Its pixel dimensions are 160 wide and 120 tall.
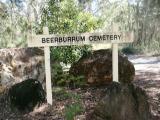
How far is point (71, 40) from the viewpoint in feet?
24.8

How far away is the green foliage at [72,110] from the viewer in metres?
6.34

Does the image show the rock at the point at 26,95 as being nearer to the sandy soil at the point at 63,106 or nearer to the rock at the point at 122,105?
the sandy soil at the point at 63,106

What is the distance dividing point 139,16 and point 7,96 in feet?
86.4

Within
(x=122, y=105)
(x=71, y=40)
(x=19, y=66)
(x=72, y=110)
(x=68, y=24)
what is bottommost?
(x=72, y=110)

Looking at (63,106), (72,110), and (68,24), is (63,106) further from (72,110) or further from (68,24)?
(68,24)

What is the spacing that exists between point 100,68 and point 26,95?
8.78 ft

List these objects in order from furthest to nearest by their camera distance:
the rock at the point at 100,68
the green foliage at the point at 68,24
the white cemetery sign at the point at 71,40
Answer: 1. the green foliage at the point at 68,24
2. the rock at the point at 100,68
3. the white cemetery sign at the point at 71,40

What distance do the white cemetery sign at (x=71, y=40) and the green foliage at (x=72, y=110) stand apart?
1.97 ft

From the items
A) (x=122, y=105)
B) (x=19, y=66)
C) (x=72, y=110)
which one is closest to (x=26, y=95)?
(x=72, y=110)

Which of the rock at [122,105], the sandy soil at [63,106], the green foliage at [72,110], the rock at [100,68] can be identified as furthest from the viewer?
the rock at [100,68]

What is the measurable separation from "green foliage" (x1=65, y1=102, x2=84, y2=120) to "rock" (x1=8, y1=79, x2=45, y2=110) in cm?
68

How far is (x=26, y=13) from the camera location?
24.0 meters

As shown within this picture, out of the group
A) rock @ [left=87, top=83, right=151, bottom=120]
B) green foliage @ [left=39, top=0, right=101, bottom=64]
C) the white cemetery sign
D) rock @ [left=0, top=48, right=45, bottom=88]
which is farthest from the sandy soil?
green foliage @ [left=39, top=0, right=101, bottom=64]

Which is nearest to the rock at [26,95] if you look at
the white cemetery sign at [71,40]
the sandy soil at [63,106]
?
the sandy soil at [63,106]
